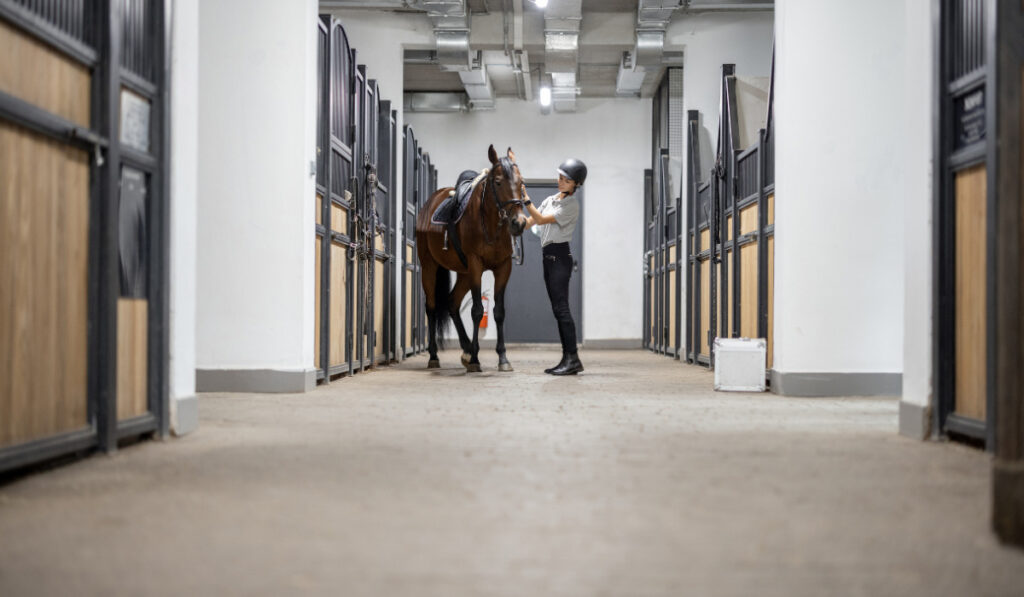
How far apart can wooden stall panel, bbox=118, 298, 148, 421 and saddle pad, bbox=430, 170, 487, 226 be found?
181 inches

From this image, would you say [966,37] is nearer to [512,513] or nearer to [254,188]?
[512,513]

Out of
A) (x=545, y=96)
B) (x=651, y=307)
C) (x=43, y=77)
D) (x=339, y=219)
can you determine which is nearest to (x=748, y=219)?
(x=339, y=219)

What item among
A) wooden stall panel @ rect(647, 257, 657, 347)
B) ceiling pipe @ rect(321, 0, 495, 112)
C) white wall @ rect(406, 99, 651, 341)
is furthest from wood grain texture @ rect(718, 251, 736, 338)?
white wall @ rect(406, 99, 651, 341)

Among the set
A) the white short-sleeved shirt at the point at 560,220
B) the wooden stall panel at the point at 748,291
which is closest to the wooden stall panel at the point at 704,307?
the wooden stall panel at the point at 748,291

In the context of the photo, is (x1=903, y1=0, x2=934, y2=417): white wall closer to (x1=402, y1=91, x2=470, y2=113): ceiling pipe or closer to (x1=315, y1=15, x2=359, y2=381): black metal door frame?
(x1=315, y1=15, x2=359, y2=381): black metal door frame

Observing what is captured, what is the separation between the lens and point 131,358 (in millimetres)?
3557

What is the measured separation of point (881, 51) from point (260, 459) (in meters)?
4.57

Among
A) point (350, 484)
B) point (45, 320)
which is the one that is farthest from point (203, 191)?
point (350, 484)

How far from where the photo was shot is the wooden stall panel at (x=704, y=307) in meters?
9.41

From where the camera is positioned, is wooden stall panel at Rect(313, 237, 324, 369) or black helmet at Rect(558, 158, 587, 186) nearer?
wooden stall panel at Rect(313, 237, 324, 369)

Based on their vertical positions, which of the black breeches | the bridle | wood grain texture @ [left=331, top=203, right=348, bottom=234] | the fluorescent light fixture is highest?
the fluorescent light fixture

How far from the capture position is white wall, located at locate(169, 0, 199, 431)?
3.81 meters

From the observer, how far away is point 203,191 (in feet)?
19.6

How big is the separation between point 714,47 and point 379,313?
17.6 ft
